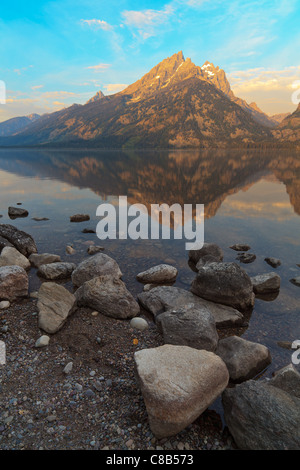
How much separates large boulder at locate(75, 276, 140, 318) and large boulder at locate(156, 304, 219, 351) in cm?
192

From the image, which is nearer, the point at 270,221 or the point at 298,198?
the point at 270,221

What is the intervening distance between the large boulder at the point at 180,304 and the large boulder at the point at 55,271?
539 cm

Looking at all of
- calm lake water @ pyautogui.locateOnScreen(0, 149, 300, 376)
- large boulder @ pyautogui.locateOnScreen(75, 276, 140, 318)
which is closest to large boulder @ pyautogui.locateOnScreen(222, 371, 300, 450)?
calm lake water @ pyautogui.locateOnScreen(0, 149, 300, 376)

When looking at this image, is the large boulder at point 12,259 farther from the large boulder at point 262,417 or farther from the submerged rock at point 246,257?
the submerged rock at point 246,257

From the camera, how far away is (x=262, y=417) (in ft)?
21.1

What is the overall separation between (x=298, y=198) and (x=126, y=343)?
40.1 metres

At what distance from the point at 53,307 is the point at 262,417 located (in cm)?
868

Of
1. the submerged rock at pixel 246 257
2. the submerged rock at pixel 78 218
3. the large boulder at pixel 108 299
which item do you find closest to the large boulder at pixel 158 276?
the large boulder at pixel 108 299

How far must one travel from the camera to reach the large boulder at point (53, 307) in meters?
10.6

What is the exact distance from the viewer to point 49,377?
27.1 feet

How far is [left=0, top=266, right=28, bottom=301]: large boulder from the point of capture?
12352mm

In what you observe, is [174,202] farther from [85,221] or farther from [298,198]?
[298,198]
